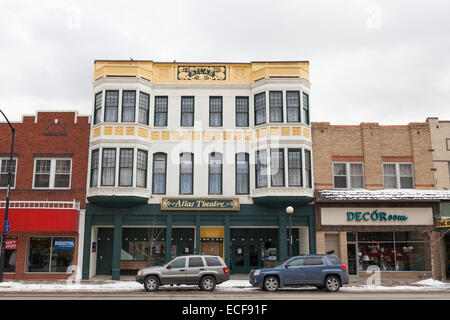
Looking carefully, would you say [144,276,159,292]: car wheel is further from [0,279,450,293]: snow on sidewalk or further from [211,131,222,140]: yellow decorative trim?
[211,131,222,140]: yellow decorative trim

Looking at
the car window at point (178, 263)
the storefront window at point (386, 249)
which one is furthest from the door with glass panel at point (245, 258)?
the car window at point (178, 263)

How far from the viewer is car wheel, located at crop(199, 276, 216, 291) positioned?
18703 millimetres

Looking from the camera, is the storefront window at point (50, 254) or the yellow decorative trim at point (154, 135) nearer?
the storefront window at point (50, 254)

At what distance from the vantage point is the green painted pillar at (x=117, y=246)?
24188 mm

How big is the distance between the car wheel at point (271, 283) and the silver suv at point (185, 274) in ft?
6.02

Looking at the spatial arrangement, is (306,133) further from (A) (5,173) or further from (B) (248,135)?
(A) (5,173)

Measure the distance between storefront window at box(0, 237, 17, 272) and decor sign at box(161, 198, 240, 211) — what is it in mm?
9181

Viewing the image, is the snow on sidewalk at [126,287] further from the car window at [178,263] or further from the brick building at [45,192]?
the brick building at [45,192]

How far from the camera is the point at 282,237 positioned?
2509 centimetres

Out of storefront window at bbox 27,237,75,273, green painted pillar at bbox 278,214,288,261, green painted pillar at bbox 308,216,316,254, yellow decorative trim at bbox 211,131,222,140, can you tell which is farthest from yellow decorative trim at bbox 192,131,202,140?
storefront window at bbox 27,237,75,273

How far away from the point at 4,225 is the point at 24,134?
6.45 metres

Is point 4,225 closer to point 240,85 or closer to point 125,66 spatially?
point 125,66

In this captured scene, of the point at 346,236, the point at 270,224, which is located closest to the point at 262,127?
the point at 270,224

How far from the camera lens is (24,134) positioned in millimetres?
26078
